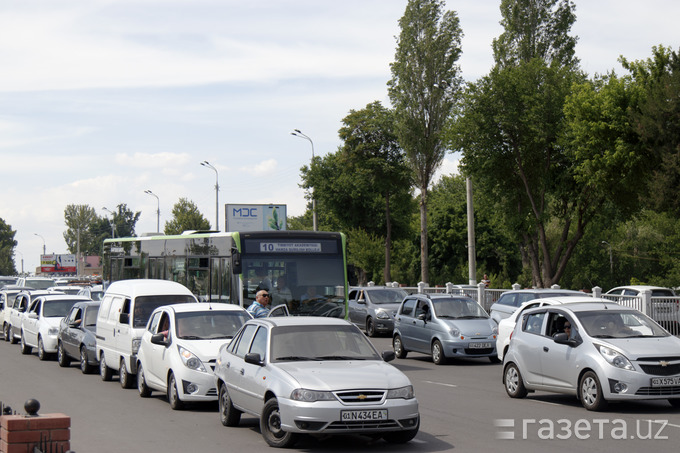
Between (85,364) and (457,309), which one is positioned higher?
(457,309)

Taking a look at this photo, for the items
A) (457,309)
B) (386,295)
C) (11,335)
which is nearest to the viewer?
(457,309)

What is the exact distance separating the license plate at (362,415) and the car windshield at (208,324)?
18.2ft

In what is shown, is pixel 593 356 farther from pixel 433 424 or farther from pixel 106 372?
pixel 106 372

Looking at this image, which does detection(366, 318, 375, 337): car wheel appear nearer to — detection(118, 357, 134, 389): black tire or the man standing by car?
detection(118, 357, 134, 389): black tire

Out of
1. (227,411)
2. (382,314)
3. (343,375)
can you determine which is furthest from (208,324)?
(382,314)

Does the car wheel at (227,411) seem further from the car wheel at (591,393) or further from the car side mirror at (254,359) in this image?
the car wheel at (591,393)

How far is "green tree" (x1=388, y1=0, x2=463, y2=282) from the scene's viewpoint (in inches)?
1957

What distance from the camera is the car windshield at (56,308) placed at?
1016 inches

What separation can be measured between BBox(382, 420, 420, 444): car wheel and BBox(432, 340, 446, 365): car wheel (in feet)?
41.3

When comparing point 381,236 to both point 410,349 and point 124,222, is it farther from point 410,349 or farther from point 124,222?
point 124,222

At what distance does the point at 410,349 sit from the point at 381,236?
140 ft

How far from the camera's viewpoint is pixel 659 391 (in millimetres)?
12969

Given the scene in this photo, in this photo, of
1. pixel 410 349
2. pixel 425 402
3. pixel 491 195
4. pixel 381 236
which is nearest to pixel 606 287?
pixel 381 236

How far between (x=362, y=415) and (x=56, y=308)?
1857cm
